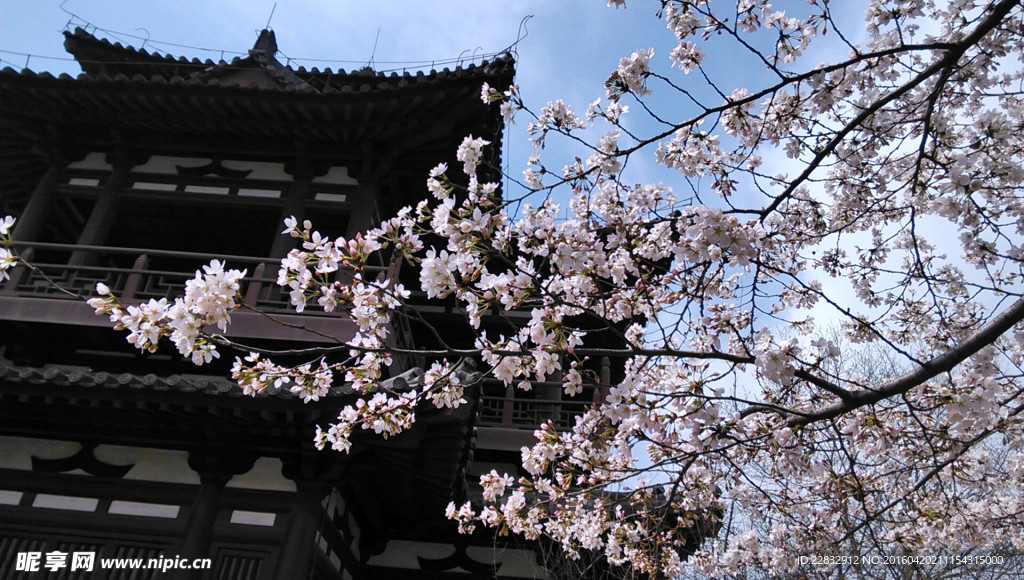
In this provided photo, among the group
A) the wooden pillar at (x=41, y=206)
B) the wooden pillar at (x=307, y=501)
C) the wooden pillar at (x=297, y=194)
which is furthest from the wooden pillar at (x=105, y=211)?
the wooden pillar at (x=307, y=501)

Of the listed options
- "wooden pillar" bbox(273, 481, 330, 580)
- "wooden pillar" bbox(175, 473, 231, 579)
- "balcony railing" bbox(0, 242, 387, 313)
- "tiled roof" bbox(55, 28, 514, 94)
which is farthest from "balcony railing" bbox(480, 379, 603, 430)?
"tiled roof" bbox(55, 28, 514, 94)

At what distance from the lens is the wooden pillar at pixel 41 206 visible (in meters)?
8.21

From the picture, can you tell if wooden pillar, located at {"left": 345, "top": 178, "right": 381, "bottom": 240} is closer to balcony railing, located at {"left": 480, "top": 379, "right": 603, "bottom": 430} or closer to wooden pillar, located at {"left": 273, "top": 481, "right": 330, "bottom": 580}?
balcony railing, located at {"left": 480, "top": 379, "right": 603, "bottom": 430}

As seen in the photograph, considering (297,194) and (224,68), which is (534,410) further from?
(224,68)

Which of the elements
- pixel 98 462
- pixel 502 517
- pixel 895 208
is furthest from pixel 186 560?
pixel 895 208

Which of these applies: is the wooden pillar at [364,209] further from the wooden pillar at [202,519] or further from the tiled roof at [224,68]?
the wooden pillar at [202,519]

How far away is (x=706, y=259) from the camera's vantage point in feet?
12.0

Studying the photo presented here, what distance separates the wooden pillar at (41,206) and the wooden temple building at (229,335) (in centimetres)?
3

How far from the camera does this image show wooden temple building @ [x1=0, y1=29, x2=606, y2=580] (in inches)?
235

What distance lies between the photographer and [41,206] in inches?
337

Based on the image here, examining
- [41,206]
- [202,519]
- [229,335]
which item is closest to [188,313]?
[202,519]

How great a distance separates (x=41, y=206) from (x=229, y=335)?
154 inches

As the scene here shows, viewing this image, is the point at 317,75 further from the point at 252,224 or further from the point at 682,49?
the point at 682,49

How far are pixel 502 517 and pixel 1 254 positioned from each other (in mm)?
3520
